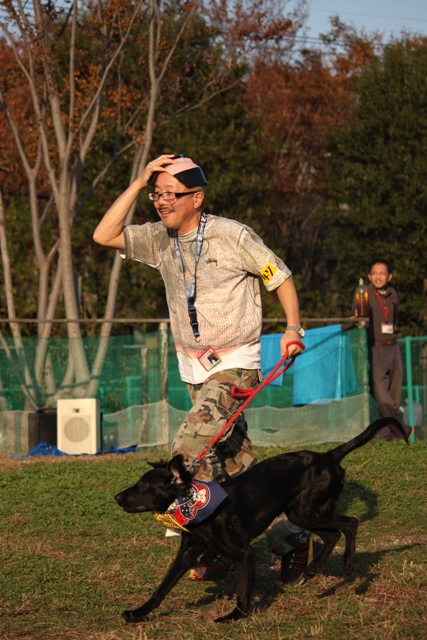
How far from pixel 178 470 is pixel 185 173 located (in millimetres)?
1444

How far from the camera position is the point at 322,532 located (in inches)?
177

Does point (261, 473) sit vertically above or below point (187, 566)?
above

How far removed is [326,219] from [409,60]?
163 inches

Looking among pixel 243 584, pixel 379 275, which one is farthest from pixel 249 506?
pixel 379 275

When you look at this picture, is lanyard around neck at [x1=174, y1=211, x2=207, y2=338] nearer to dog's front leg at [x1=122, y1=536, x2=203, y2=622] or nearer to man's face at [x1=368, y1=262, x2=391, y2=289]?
dog's front leg at [x1=122, y1=536, x2=203, y2=622]

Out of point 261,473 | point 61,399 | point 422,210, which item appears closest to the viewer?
point 261,473

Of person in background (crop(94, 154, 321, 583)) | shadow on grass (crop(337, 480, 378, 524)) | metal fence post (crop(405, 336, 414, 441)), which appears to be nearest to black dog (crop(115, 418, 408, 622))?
person in background (crop(94, 154, 321, 583))

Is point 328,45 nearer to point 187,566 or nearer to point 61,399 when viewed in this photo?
point 61,399

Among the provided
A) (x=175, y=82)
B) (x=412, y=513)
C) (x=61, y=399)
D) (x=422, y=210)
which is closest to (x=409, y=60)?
(x=422, y=210)

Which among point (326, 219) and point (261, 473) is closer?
point (261, 473)

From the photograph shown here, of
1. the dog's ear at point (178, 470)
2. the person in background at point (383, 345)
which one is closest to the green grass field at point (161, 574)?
the dog's ear at point (178, 470)

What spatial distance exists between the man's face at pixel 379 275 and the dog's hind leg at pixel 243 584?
6.49 m

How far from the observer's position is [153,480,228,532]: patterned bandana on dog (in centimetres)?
386

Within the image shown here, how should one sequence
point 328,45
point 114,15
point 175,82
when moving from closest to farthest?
point 114,15 → point 175,82 → point 328,45
